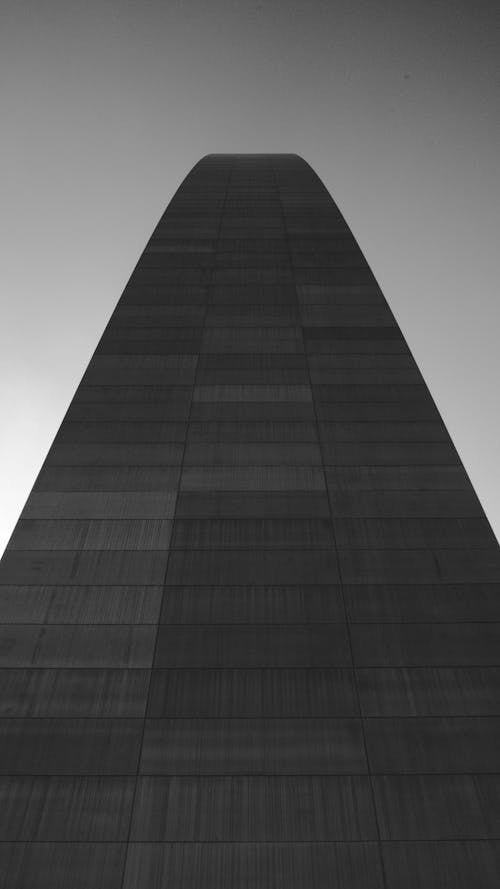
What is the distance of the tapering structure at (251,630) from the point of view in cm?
1159

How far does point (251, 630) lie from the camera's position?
1509 centimetres

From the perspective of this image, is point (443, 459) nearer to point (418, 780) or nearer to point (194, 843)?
point (418, 780)

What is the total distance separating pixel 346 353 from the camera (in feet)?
79.1

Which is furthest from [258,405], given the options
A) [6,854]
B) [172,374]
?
[6,854]

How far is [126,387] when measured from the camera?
74.6 ft

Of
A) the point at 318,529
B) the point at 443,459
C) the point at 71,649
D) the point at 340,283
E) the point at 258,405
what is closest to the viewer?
the point at 71,649

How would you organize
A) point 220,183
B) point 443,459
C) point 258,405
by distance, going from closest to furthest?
point 443,459 → point 258,405 → point 220,183

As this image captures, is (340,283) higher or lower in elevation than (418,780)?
higher

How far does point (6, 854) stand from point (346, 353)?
1948cm

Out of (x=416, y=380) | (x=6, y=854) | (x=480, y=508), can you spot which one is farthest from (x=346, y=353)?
(x=6, y=854)

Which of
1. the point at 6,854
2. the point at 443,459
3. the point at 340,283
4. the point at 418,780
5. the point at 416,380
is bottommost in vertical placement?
the point at 6,854

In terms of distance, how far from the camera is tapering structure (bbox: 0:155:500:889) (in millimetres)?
11594

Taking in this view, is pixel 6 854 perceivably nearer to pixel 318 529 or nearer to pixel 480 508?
pixel 318 529

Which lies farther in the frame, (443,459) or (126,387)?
(126,387)
